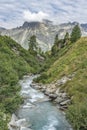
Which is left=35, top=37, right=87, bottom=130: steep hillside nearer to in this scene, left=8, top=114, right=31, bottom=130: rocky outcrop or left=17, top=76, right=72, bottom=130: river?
left=17, top=76, right=72, bottom=130: river

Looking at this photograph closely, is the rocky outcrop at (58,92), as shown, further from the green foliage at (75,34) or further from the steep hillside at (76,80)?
the green foliage at (75,34)

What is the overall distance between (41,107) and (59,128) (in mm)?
18739

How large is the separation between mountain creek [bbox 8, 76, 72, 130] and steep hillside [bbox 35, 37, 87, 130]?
423 centimetres

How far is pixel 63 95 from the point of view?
3204 inches

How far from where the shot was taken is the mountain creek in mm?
56006

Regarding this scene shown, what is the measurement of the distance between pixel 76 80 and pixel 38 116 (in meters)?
27.0

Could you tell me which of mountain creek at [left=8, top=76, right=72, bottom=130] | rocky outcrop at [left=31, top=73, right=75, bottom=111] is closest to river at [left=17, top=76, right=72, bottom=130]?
mountain creek at [left=8, top=76, right=72, bottom=130]

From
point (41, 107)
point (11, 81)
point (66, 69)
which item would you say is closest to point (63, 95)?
point (41, 107)

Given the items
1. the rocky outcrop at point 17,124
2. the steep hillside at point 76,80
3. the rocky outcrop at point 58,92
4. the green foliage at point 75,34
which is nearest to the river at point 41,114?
the rocky outcrop at point 17,124

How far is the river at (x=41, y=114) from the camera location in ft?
188

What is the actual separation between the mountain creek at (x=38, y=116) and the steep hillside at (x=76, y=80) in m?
4.23

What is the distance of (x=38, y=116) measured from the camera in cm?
6469

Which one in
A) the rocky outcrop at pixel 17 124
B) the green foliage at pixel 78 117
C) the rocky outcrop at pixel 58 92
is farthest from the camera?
the rocky outcrop at pixel 58 92

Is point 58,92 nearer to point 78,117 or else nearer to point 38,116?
point 38,116
